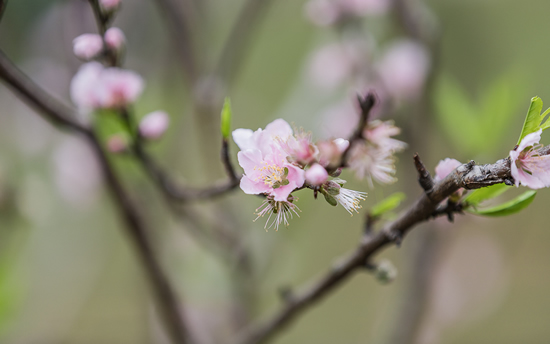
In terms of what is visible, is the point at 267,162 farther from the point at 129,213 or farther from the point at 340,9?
the point at 340,9

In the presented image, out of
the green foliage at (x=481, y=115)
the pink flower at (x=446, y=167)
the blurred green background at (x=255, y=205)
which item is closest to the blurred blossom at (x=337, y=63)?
the blurred green background at (x=255, y=205)

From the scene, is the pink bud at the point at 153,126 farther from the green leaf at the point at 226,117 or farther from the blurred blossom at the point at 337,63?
the blurred blossom at the point at 337,63

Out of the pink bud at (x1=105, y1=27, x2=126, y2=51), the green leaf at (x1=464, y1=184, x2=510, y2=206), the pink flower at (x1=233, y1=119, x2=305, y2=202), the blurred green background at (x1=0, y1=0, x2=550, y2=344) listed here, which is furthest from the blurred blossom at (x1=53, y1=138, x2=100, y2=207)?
the green leaf at (x1=464, y1=184, x2=510, y2=206)

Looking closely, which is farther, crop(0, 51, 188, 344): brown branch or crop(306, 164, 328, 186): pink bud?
crop(0, 51, 188, 344): brown branch

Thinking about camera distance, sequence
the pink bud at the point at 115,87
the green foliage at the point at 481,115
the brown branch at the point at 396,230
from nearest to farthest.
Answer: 1. the brown branch at the point at 396,230
2. the pink bud at the point at 115,87
3. the green foliage at the point at 481,115

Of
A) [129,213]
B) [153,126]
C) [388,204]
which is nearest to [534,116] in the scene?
[388,204]

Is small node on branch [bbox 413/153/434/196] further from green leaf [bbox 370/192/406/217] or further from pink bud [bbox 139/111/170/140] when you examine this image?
pink bud [bbox 139/111/170/140]
